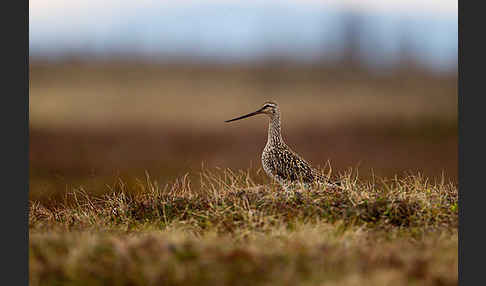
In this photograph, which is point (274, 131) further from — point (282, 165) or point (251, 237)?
point (251, 237)

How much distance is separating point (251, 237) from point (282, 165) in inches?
99.6

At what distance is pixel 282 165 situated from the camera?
390 inches

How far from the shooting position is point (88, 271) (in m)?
6.46

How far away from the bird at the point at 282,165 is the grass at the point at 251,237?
31 centimetres

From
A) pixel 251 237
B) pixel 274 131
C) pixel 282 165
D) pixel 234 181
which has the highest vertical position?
pixel 274 131

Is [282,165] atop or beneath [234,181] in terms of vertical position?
atop

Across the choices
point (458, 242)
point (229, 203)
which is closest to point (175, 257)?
point (229, 203)

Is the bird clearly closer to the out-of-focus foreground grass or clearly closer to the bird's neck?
the bird's neck

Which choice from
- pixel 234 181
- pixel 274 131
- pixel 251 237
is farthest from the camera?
pixel 274 131

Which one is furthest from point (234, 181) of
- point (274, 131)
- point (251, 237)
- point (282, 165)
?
point (251, 237)

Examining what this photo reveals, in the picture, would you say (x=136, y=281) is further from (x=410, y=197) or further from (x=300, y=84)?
(x=300, y=84)

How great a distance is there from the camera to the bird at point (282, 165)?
974cm

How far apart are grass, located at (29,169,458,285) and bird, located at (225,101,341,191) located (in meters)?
0.31

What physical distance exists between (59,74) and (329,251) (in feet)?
143
